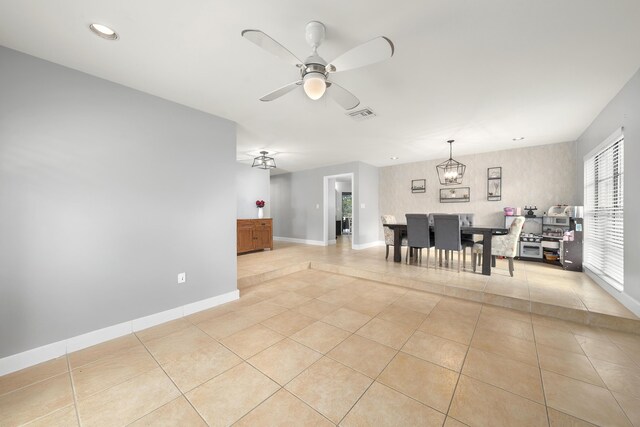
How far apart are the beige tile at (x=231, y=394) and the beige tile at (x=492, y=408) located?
3.92 feet

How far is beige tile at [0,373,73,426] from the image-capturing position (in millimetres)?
1455

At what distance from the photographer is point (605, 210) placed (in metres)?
3.40

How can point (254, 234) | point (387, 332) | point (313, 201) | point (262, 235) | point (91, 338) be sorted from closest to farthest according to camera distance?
1. point (91, 338)
2. point (387, 332)
3. point (254, 234)
4. point (262, 235)
5. point (313, 201)

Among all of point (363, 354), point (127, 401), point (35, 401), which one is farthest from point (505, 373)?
point (35, 401)

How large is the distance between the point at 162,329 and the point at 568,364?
12.2 feet

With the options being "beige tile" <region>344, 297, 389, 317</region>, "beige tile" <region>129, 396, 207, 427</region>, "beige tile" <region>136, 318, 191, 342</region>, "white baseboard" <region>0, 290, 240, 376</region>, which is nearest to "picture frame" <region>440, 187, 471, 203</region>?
"beige tile" <region>344, 297, 389, 317</region>

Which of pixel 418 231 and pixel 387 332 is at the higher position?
pixel 418 231

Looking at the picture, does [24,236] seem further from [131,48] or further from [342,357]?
[342,357]

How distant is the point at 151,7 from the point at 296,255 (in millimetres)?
4782

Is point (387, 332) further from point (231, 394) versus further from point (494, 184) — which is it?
point (494, 184)

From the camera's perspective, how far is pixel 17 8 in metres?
1.53

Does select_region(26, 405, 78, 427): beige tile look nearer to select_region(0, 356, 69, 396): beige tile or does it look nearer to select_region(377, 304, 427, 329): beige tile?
select_region(0, 356, 69, 396): beige tile

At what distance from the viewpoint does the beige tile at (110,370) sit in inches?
67.0

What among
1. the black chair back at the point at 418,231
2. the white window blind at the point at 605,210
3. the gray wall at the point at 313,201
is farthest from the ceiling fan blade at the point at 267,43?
the gray wall at the point at 313,201
